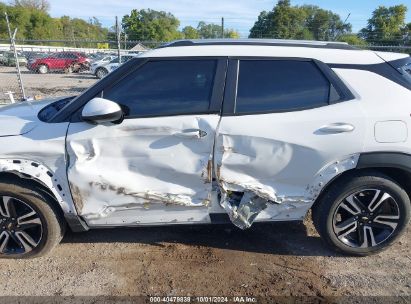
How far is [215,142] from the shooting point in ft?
9.78

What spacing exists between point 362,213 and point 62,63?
95.6 feet

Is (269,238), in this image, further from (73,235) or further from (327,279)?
(73,235)

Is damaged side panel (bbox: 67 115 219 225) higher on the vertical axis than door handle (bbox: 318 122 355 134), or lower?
lower

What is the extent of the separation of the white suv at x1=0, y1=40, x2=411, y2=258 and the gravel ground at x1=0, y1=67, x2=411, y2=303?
0.36 m

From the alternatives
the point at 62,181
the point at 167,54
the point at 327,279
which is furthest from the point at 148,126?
the point at 327,279

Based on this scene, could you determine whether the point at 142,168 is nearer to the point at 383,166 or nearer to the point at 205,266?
the point at 205,266

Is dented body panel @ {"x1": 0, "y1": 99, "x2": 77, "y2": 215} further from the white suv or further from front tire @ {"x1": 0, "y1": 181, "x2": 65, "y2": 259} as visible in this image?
front tire @ {"x1": 0, "y1": 181, "x2": 65, "y2": 259}

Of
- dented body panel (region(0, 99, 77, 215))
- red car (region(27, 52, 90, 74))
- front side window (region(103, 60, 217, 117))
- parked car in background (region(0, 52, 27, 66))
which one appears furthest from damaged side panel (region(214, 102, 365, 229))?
parked car in background (region(0, 52, 27, 66))

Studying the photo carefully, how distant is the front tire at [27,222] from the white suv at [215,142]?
0.01m

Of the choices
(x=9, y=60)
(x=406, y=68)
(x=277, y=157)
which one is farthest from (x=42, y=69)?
(x=406, y=68)

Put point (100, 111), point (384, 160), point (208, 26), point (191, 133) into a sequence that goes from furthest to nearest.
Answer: point (208, 26)
point (384, 160)
point (191, 133)
point (100, 111)

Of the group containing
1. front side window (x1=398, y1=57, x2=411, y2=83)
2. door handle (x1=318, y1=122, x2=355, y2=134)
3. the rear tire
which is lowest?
the rear tire

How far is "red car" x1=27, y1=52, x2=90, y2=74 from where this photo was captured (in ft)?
91.7

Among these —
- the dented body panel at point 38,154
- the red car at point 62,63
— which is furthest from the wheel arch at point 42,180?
the red car at point 62,63
